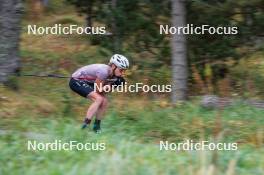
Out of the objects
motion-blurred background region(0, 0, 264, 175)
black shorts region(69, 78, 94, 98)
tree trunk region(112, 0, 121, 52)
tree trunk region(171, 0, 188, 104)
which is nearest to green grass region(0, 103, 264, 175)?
motion-blurred background region(0, 0, 264, 175)

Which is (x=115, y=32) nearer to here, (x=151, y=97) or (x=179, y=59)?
(x=151, y=97)

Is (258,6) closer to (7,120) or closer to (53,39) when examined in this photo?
(7,120)

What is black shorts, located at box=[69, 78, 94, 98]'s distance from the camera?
10648 mm

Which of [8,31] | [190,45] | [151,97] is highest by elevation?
[8,31]

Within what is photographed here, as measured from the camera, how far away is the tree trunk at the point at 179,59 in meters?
13.0

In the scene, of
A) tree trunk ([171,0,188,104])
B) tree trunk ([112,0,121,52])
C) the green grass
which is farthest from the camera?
tree trunk ([112,0,121,52])

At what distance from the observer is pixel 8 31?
1317cm

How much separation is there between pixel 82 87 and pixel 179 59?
3.06 metres

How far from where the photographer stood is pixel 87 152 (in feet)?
26.3

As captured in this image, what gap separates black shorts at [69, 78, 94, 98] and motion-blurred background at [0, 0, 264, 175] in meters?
0.55

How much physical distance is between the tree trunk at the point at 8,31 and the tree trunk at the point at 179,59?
3.40 m

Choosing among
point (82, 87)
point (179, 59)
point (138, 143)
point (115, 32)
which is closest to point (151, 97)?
point (179, 59)

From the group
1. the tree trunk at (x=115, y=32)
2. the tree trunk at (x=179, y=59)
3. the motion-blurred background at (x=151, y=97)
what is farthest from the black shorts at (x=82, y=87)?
the tree trunk at (x=115, y=32)

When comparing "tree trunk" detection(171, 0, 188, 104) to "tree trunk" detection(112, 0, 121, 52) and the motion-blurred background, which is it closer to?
the motion-blurred background
